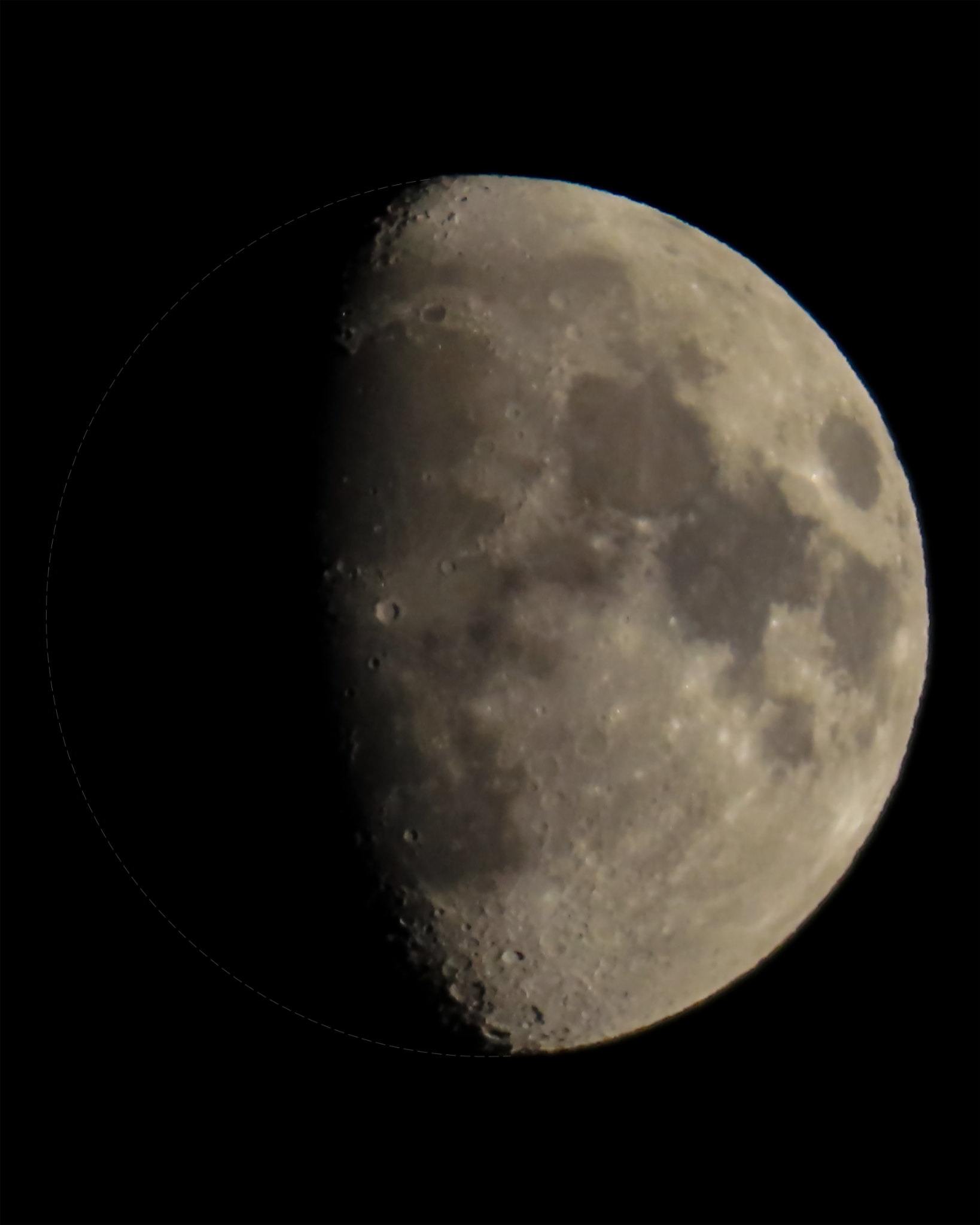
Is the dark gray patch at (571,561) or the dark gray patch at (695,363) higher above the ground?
the dark gray patch at (695,363)

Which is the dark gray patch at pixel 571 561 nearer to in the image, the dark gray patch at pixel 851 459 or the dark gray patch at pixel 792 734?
the dark gray patch at pixel 792 734

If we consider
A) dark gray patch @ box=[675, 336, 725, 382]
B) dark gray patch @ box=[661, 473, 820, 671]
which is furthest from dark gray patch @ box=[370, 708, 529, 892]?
dark gray patch @ box=[675, 336, 725, 382]

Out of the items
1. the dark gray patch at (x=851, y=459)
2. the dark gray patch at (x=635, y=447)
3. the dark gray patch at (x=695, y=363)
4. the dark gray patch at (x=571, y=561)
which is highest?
the dark gray patch at (x=695, y=363)

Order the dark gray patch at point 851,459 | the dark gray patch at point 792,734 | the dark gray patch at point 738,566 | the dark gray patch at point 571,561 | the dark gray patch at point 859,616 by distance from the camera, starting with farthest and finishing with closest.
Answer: the dark gray patch at point 851,459 < the dark gray patch at point 859,616 < the dark gray patch at point 792,734 < the dark gray patch at point 738,566 < the dark gray patch at point 571,561

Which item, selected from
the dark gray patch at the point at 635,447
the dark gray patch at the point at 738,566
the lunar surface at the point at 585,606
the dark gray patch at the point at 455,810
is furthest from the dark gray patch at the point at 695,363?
the dark gray patch at the point at 455,810

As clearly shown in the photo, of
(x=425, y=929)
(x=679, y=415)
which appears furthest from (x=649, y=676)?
(x=425, y=929)

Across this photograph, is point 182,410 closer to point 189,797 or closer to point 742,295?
point 189,797
